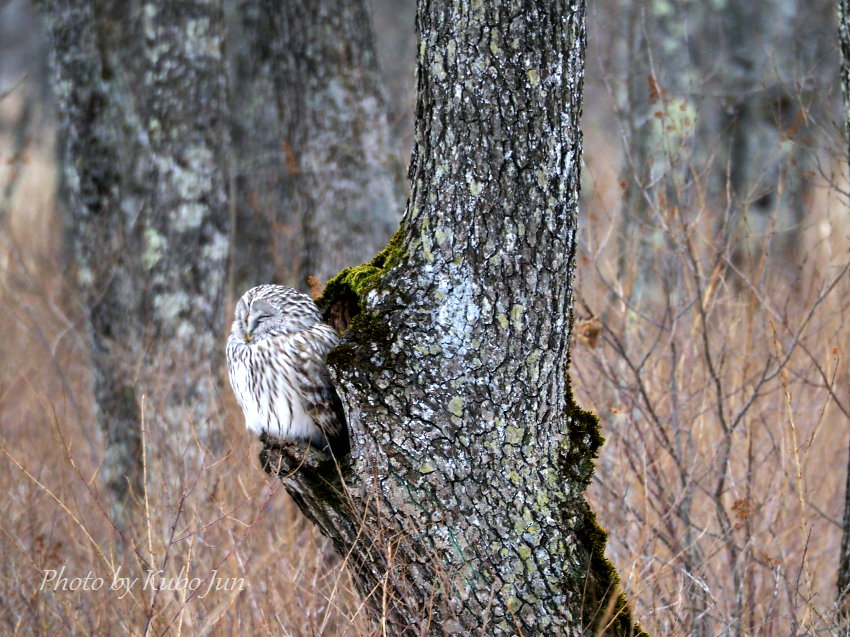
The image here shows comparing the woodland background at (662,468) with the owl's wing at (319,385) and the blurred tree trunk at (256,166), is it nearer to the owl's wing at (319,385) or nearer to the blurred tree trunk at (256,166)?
the owl's wing at (319,385)

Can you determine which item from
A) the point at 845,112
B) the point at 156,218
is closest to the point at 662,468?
the point at 845,112

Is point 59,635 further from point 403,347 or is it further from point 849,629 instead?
point 849,629

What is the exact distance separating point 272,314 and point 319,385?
42cm

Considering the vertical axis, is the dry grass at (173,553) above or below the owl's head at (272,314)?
below

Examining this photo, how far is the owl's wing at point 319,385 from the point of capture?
3.73 metres

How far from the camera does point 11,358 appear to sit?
9.17 m

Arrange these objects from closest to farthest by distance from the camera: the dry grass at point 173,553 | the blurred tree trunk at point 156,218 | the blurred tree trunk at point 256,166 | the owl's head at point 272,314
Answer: the dry grass at point 173,553 → the owl's head at point 272,314 → the blurred tree trunk at point 156,218 → the blurred tree trunk at point 256,166

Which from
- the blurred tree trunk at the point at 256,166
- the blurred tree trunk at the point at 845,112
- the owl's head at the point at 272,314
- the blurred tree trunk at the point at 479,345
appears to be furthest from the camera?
the blurred tree trunk at the point at 256,166

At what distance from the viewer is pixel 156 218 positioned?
19.9 ft

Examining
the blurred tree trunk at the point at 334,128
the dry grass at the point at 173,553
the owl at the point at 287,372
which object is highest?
the blurred tree trunk at the point at 334,128

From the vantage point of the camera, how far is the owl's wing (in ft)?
12.2

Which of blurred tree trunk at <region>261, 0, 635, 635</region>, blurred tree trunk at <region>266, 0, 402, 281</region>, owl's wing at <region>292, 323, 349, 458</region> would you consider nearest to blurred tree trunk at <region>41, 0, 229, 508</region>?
blurred tree trunk at <region>266, 0, 402, 281</region>

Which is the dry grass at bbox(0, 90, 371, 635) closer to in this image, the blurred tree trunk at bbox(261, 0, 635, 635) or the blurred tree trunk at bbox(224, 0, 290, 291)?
the blurred tree trunk at bbox(261, 0, 635, 635)

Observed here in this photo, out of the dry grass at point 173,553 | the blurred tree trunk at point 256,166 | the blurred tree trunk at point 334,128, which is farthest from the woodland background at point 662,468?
the blurred tree trunk at point 256,166
